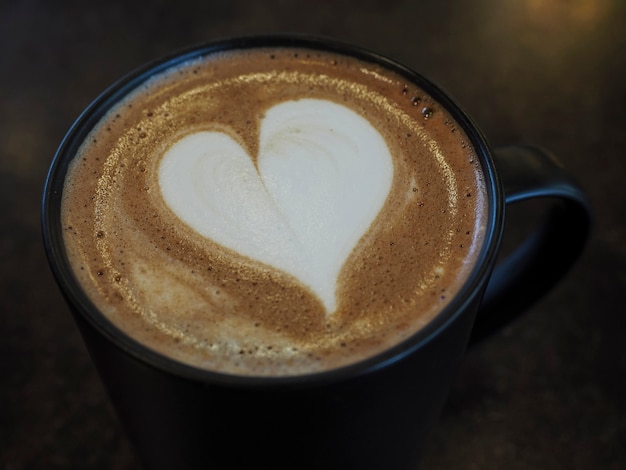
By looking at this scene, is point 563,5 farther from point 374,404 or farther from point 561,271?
point 374,404

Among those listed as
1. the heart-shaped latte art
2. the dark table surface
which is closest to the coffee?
the heart-shaped latte art

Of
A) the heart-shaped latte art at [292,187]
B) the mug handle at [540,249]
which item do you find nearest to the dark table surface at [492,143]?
the mug handle at [540,249]

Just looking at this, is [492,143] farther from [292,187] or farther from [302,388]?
[302,388]

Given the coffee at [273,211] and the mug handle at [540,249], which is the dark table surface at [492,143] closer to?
the mug handle at [540,249]

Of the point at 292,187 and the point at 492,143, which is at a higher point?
the point at 292,187

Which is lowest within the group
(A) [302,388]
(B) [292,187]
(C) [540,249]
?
(C) [540,249]

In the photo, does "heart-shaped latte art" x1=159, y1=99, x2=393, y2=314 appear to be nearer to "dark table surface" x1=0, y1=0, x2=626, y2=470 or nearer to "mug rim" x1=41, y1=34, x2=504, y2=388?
"mug rim" x1=41, y1=34, x2=504, y2=388

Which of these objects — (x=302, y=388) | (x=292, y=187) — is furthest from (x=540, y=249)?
(x=302, y=388)
